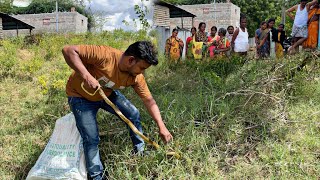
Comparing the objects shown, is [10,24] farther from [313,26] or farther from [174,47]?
[313,26]

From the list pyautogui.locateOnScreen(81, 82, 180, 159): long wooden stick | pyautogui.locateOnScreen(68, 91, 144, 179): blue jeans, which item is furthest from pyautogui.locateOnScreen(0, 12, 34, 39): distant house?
pyautogui.locateOnScreen(81, 82, 180, 159): long wooden stick

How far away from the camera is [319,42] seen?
5566mm

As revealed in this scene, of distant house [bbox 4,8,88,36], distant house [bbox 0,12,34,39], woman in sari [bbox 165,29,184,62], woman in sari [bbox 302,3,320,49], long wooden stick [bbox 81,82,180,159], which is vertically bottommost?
long wooden stick [bbox 81,82,180,159]

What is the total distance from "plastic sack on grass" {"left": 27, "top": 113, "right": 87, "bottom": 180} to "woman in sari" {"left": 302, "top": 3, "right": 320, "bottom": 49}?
4.18 metres

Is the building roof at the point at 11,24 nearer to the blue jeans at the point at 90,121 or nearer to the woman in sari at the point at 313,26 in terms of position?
the woman in sari at the point at 313,26

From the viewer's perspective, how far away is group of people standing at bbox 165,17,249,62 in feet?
20.9

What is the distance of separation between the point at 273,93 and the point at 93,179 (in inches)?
84.1

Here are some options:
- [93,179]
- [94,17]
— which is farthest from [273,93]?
[94,17]

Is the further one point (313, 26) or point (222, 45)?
point (222, 45)

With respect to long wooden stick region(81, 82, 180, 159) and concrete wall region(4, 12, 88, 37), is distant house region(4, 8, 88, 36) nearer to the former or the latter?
concrete wall region(4, 12, 88, 37)

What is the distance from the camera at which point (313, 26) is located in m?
5.68

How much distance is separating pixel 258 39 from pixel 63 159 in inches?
187

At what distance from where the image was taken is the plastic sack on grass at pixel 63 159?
9.77 feet

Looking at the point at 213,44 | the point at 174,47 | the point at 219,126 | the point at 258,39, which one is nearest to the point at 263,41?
the point at 258,39
